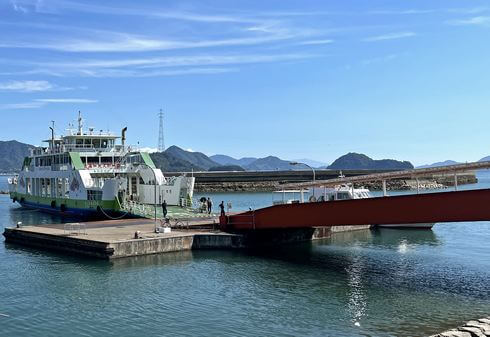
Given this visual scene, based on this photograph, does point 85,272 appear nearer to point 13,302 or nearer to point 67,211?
point 13,302

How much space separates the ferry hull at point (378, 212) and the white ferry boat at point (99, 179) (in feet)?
48.1

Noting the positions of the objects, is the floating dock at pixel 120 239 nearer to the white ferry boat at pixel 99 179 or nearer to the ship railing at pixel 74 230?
the ship railing at pixel 74 230

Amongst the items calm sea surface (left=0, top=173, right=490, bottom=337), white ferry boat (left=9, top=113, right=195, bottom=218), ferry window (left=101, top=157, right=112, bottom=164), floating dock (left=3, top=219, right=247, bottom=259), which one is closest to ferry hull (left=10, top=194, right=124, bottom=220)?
white ferry boat (left=9, top=113, right=195, bottom=218)

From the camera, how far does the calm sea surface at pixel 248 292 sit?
20922 mm

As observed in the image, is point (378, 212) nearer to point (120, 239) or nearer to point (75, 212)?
point (120, 239)

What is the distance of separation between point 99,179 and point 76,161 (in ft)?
11.6

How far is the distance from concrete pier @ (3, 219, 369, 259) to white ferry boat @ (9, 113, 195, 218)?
29.8 ft

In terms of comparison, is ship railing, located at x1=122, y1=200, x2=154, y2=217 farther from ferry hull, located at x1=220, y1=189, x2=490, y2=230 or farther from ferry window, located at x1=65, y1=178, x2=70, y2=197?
ferry window, located at x1=65, y1=178, x2=70, y2=197

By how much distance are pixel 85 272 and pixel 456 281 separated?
19204 millimetres

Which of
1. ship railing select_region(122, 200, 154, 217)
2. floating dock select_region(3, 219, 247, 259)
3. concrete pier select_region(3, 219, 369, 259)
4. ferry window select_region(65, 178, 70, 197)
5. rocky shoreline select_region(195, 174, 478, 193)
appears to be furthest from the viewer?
rocky shoreline select_region(195, 174, 478, 193)

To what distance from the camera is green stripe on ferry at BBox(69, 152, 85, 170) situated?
58000 millimetres

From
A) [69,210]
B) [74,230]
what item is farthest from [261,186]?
[74,230]

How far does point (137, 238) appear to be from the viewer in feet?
113

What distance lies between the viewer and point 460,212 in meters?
29.2
